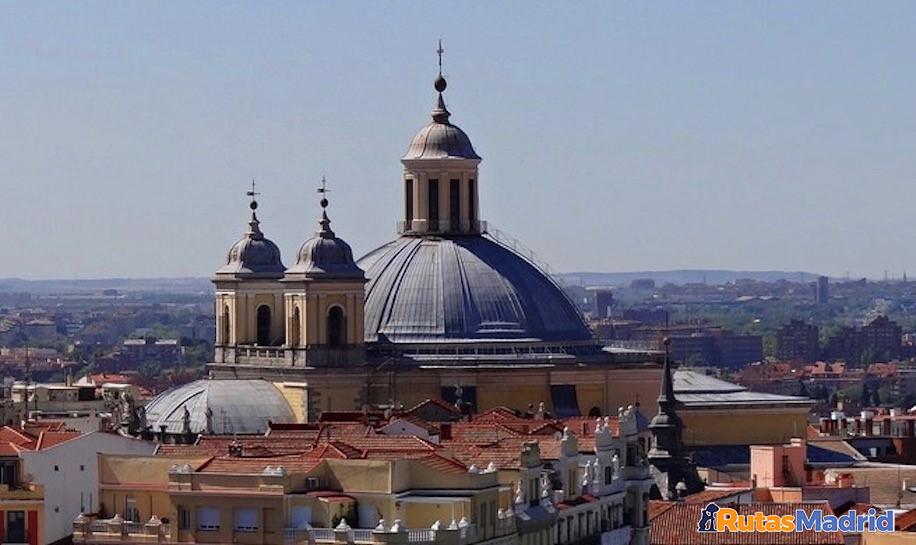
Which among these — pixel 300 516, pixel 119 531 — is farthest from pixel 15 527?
pixel 300 516

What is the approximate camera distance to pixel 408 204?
4247 inches

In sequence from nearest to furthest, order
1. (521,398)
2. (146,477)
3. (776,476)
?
(146,477)
(776,476)
(521,398)

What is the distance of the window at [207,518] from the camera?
5900 centimetres

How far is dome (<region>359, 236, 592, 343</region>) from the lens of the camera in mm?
103562

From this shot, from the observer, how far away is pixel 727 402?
108 meters

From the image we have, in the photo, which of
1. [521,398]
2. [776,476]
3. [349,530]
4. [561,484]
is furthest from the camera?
[521,398]

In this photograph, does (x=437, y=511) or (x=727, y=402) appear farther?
(x=727, y=402)

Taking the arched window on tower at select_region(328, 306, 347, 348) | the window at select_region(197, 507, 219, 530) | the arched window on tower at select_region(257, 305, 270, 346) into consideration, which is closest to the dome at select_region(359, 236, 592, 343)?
the arched window on tower at select_region(257, 305, 270, 346)

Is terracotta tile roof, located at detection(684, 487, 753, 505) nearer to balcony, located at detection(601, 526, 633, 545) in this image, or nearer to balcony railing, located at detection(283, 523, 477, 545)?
balcony, located at detection(601, 526, 633, 545)

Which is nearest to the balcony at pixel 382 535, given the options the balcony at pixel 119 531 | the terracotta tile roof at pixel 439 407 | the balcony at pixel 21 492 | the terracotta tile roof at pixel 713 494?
the balcony at pixel 119 531

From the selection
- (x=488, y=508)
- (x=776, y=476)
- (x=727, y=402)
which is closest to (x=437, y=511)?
(x=488, y=508)

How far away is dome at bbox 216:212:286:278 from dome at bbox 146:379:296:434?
20.0 ft

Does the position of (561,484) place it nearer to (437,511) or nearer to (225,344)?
(437,511)

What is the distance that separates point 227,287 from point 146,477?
42.3m
